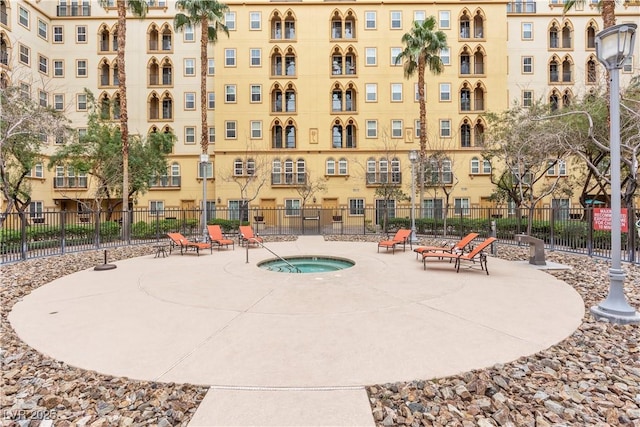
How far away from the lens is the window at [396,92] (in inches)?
1226

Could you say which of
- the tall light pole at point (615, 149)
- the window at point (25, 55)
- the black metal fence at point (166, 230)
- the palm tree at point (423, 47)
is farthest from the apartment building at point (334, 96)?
the tall light pole at point (615, 149)

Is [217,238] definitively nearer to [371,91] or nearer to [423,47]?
[423,47]

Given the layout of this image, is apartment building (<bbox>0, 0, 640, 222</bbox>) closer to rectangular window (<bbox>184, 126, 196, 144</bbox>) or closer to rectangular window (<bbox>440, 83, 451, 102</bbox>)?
rectangular window (<bbox>440, 83, 451, 102</bbox>)

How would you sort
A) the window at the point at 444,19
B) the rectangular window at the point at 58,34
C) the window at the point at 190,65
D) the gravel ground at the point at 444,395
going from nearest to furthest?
the gravel ground at the point at 444,395
the window at the point at 444,19
the rectangular window at the point at 58,34
the window at the point at 190,65

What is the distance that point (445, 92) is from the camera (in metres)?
31.2

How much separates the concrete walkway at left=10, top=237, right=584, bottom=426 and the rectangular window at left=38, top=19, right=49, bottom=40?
3689cm

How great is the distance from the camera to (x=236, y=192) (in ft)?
102

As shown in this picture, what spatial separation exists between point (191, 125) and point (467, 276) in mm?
32354

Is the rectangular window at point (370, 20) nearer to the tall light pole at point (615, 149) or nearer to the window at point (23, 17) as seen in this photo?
the tall light pole at point (615, 149)

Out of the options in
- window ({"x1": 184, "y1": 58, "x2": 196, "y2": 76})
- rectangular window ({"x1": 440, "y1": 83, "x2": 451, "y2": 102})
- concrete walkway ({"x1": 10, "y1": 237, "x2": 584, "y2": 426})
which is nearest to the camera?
concrete walkway ({"x1": 10, "y1": 237, "x2": 584, "y2": 426})

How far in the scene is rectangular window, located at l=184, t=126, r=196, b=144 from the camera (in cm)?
3334

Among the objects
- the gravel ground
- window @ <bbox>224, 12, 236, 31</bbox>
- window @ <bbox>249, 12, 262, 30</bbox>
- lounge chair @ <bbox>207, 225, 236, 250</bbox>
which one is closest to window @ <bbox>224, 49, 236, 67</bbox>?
window @ <bbox>224, 12, 236, 31</bbox>

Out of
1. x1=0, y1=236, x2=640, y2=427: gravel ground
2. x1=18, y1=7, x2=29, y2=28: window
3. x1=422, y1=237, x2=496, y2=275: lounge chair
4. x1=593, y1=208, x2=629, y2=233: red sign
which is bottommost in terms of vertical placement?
x1=0, y1=236, x2=640, y2=427: gravel ground

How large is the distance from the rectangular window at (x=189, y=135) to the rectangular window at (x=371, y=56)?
62.7 feet
